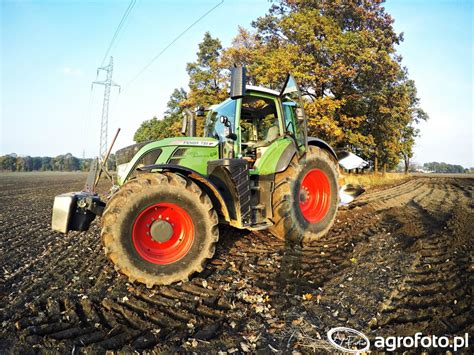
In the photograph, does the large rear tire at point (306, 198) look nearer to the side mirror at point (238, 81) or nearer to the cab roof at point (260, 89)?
the cab roof at point (260, 89)

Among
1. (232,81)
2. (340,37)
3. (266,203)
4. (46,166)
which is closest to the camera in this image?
(232,81)

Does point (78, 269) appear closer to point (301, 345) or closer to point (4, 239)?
point (4, 239)

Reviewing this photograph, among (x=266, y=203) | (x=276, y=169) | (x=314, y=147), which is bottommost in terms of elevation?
(x=266, y=203)

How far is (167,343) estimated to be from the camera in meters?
2.42

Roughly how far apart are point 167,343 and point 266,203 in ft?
8.88

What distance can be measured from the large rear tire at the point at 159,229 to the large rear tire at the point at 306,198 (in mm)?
1485

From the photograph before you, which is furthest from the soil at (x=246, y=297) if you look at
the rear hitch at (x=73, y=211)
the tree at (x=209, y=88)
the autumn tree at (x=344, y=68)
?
the tree at (x=209, y=88)

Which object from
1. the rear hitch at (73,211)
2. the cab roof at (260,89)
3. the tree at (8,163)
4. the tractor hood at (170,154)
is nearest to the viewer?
the rear hitch at (73,211)

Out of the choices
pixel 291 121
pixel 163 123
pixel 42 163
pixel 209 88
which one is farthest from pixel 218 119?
pixel 42 163

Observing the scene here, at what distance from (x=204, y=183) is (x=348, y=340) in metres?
2.35

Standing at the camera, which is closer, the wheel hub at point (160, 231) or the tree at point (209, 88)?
the wheel hub at point (160, 231)

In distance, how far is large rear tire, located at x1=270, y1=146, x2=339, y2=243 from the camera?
187 inches

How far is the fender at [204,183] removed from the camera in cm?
370

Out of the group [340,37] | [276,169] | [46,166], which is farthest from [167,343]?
[46,166]
